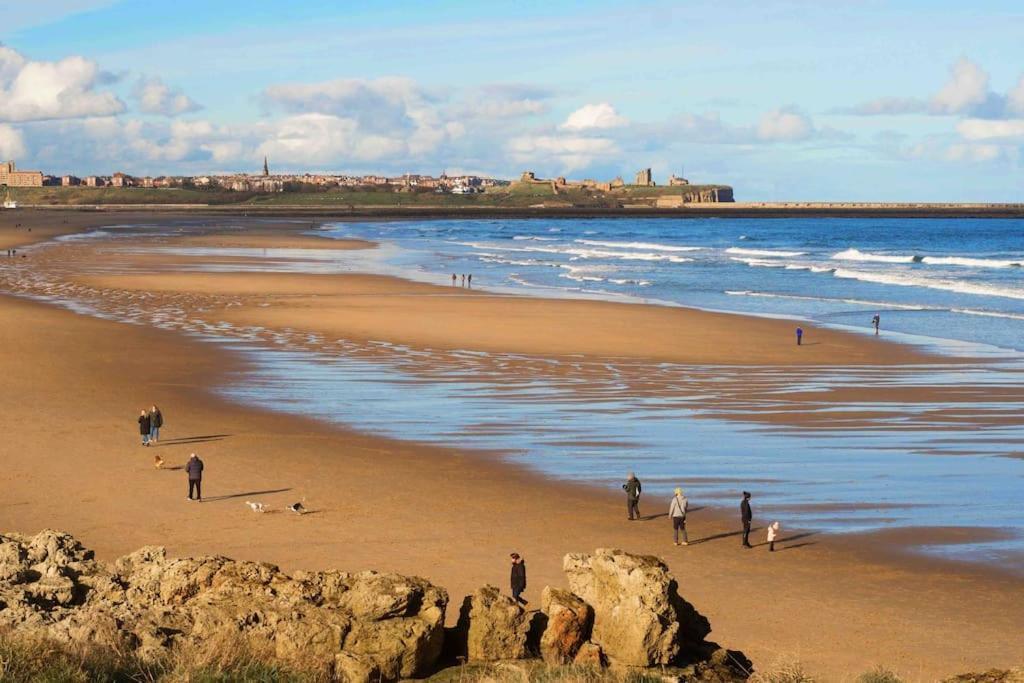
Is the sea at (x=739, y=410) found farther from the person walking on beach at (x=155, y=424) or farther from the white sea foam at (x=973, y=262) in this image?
the white sea foam at (x=973, y=262)

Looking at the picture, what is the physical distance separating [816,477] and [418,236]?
11301 cm

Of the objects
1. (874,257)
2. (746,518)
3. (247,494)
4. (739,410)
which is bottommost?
(874,257)

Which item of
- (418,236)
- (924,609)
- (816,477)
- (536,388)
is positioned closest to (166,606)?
(924,609)

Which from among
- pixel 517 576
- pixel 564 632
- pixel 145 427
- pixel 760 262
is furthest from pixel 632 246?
pixel 564 632

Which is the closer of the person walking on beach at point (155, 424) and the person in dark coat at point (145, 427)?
the person in dark coat at point (145, 427)

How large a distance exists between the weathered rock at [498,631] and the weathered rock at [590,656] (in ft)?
1.40

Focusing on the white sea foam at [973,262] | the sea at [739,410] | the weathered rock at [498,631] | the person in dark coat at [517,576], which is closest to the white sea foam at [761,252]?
the white sea foam at [973,262]

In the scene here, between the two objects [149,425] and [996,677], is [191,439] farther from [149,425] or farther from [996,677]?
[996,677]

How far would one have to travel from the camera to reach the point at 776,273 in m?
80.0

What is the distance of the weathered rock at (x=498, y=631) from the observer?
31.7ft

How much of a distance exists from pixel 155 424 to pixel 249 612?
1467 cm

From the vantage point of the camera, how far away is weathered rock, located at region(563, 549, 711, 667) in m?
9.43

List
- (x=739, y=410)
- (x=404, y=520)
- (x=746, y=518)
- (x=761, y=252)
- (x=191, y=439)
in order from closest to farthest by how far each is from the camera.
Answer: (x=746, y=518), (x=404, y=520), (x=191, y=439), (x=739, y=410), (x=761, y=252)

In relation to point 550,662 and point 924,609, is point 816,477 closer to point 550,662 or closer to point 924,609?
point 924,609
